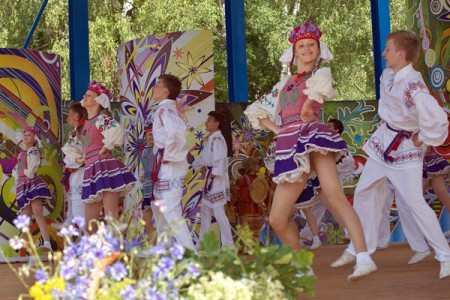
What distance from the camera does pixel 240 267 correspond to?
3.38 meters

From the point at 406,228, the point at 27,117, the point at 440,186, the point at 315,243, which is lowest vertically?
the point at 315,243

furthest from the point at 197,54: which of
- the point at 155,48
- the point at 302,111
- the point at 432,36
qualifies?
the point at 302,111

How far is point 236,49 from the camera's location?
1199cm

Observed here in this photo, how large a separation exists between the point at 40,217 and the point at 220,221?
5.76 feet

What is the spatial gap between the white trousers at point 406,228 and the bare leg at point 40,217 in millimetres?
3187

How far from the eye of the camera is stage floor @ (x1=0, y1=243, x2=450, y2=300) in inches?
202

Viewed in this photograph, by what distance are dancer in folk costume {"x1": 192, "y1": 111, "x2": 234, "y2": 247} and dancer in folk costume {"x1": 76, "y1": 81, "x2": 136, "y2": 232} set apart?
4.77 feet

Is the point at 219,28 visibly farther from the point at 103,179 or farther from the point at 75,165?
the point at 103,179

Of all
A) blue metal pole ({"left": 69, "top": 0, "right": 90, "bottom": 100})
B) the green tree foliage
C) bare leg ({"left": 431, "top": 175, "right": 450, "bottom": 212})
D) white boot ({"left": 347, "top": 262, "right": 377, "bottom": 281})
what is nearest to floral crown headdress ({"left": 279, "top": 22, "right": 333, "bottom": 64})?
white boot ({"left": 347, "top": 262, "right": 377, "bottom": 281})

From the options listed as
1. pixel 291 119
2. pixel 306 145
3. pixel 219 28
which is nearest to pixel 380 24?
pixel 291 119

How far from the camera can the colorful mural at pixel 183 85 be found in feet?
29.2

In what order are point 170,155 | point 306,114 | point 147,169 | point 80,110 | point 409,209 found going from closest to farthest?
point 306,114
point 170,155
point 409,209
point 80,110
point 147,169

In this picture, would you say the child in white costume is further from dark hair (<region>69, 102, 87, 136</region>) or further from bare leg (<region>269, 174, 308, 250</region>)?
bare leg (<region>269, 174, 308, 250</region>)

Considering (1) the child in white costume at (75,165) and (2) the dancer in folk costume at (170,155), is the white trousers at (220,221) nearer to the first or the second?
(1) the child in white costume at (75,165)
